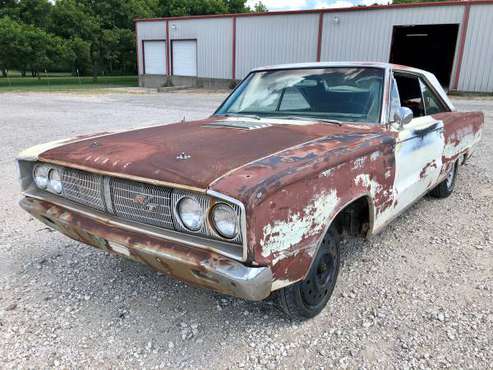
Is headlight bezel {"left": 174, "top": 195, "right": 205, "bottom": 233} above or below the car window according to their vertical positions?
below

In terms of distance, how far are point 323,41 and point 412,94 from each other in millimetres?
16839

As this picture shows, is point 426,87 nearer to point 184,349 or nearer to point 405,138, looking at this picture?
point 405,138

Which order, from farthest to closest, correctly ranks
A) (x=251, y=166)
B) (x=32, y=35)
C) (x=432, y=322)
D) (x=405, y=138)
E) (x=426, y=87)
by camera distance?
1. (x=32, y=35)
2. (x=426, y=87)
3. (x=405, y=138)
4. (x=432, y=322)
5. (x=251, y=166)

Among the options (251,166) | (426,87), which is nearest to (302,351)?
(251,166)

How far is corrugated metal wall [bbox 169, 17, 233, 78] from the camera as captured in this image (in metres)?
22.6

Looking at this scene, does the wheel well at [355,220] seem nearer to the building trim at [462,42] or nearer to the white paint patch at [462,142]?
the white paint patch at [462,142]

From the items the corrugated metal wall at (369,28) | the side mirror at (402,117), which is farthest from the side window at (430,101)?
the corrugated metal wall at (369,28)

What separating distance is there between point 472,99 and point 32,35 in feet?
101

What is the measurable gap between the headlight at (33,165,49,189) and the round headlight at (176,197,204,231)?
1.26m

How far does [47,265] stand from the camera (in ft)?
10.5

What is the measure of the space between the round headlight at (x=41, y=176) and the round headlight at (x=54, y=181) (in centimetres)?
4

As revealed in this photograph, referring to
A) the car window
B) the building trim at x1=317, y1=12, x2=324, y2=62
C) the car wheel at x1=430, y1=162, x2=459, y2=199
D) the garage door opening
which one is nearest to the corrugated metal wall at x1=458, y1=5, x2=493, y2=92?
the building trim at x1=317, y1=12, x2=324, y2=62

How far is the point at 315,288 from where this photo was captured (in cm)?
250

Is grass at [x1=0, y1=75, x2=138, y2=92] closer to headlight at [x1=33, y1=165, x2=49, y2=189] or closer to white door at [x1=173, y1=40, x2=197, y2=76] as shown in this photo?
white door at [x1=173, y1=40, x2=197, y2=76]
